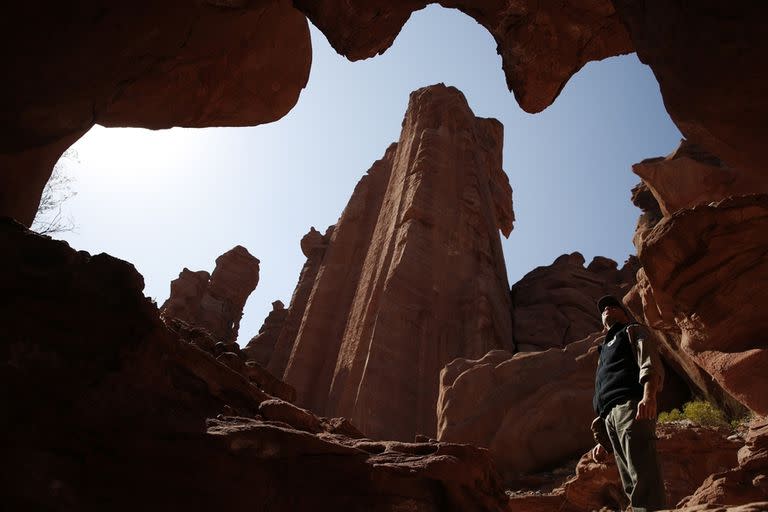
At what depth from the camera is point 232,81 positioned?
8.20 m

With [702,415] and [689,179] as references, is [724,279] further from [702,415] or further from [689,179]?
[689,179]

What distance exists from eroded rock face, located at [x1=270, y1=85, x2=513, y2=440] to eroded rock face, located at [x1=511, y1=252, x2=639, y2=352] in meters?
1.06

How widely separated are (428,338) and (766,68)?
15007 mm

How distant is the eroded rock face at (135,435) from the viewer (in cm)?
319

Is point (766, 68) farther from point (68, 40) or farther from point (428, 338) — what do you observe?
point (428, 338)

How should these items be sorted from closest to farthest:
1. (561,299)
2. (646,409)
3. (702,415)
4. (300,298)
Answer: (646,409)
(702,415)
(561,299)
(300,298)

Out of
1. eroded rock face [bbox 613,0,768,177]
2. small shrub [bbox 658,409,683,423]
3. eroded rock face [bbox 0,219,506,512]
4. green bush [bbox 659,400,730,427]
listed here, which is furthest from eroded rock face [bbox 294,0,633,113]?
small shrub [bbox 658,409,683,423]

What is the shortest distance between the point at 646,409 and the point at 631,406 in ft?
0.97

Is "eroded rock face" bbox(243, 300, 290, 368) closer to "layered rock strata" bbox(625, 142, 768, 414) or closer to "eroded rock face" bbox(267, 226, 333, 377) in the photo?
"eroded rock face" bbox(267, 226, 333, 377)

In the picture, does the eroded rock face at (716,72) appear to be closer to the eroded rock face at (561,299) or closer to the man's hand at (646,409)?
the man's hand at (646,409)

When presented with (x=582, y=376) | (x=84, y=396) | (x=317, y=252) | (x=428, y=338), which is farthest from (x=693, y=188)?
(x=317, y=252)

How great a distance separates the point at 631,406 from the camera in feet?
13.5

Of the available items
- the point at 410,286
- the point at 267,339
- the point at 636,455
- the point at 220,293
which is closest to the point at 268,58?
the point at 636,455

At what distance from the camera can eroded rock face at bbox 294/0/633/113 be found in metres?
7.22
